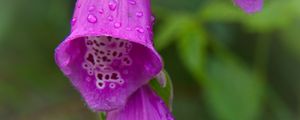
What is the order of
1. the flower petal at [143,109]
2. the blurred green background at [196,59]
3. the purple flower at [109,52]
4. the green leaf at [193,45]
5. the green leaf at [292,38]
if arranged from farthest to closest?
the green leaf at [292,38] < the blurred green background at [196,59] < the green leaf at [193,45] < the flower petal at [143,109] < the purple flower at [109,52]

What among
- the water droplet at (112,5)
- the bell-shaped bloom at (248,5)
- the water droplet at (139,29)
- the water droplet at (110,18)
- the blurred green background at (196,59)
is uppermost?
the bell-shaped bloom at (248,5)

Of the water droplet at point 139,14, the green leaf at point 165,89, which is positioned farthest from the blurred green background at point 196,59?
the water droplet at point 139,14

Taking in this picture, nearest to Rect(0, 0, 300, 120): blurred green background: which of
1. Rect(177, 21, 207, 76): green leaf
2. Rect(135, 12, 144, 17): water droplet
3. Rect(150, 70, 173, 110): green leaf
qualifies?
Rect(177, 21, 207, 76): green leaf

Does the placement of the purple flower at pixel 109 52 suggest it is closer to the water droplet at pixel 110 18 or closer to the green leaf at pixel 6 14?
the water droplet at pixel 110 18

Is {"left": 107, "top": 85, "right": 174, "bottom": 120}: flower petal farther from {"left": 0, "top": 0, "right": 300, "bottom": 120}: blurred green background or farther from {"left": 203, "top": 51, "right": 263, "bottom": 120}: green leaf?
{"left": 203, "top": 51, "right": 263, "bottom": 120}: green leaf

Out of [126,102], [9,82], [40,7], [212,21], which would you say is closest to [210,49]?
[212,21]

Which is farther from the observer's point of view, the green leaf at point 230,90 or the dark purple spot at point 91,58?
the green leaf at point 230,90

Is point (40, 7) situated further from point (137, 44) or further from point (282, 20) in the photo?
point (137, 44)

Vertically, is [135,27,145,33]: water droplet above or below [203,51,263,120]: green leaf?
above
